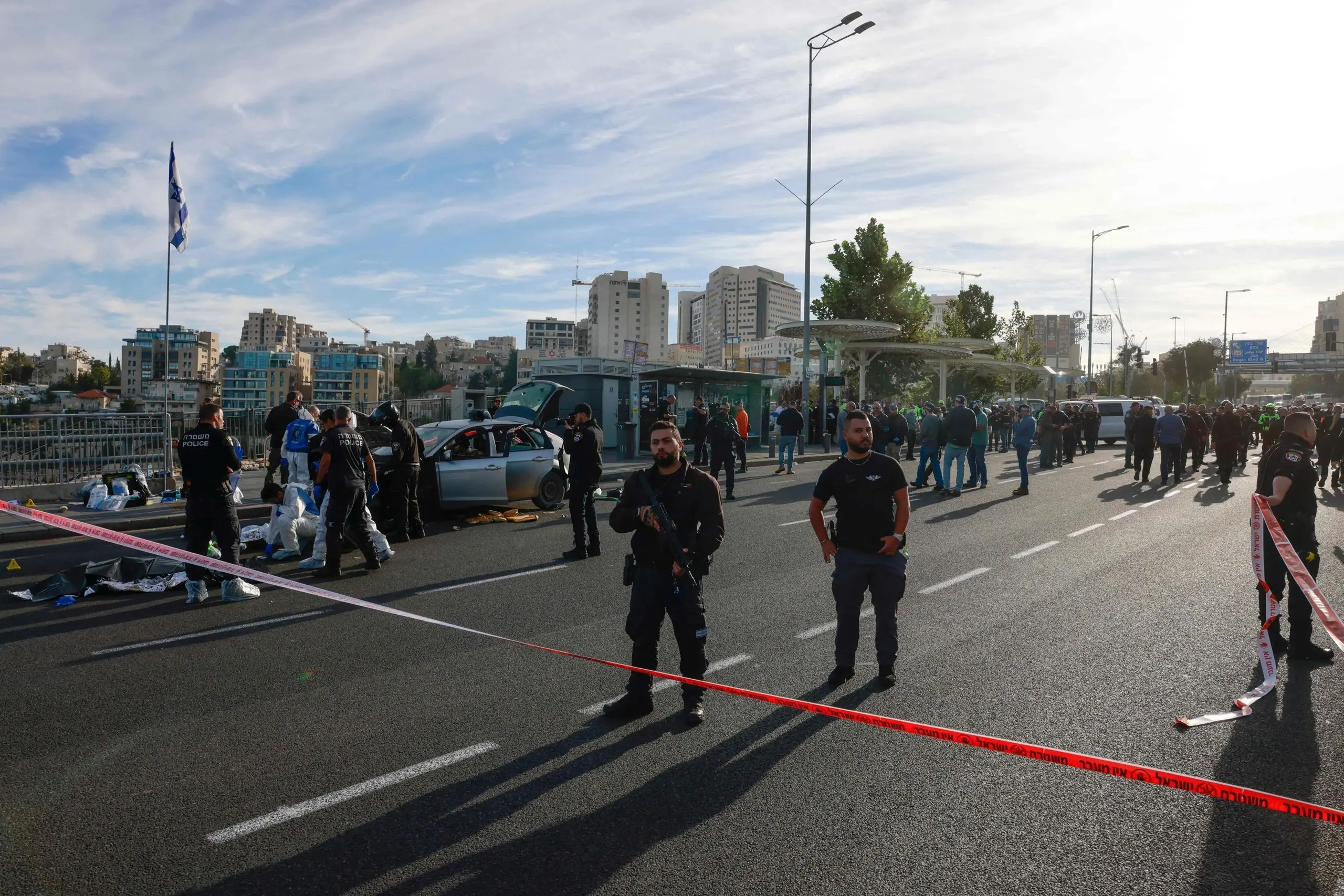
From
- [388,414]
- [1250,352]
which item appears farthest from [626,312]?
[388,414]

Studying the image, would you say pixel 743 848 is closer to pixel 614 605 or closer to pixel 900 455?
pixel 614 605

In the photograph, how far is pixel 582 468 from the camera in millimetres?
10070

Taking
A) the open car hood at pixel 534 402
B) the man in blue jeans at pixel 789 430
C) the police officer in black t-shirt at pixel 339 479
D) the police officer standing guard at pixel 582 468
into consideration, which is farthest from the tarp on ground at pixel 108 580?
the man in blue jeans at pixel 789 430

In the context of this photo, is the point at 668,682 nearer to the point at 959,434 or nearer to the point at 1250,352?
the point at 959,434

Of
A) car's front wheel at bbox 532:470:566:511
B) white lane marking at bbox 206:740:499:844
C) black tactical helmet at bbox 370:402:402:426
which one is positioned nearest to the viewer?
white lane marking at bbox 206:740:499:844

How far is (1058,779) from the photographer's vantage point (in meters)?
4.33

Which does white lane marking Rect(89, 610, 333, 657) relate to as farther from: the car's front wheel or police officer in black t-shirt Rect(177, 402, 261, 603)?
the car's front wheel

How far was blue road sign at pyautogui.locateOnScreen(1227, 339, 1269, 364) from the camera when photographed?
8862 centimetres

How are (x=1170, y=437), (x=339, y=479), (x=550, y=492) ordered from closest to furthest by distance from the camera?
(x=339, y=479) < (x=550, y=492) < (x=1170, y=437)

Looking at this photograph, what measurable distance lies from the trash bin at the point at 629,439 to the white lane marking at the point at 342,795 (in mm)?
20758

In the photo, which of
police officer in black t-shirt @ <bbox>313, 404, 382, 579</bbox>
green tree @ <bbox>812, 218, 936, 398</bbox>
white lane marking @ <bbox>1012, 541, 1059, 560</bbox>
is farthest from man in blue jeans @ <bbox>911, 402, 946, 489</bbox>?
green tree @ <bbox>812, 218, 936, 398</bbox>

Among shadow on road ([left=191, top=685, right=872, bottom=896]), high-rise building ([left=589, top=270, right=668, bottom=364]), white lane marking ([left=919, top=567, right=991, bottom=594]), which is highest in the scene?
high-rise building ([left=589, top=270, right=668, bottom=364])

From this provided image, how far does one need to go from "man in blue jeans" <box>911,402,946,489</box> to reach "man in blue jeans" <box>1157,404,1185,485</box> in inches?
213

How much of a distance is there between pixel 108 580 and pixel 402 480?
12.4 feet
